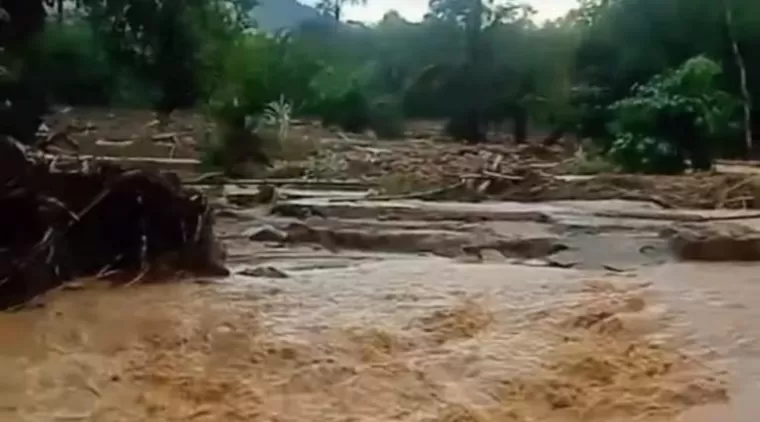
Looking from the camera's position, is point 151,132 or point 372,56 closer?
point 151,132

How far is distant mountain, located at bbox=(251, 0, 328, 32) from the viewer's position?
6695 millimetres

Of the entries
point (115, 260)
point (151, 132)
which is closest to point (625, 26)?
point (151, 132)

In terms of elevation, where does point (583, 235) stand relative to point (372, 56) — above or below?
below

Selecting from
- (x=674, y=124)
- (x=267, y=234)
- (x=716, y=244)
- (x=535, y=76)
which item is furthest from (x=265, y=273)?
(x=535, y=76)

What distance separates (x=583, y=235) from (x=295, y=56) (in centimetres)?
297

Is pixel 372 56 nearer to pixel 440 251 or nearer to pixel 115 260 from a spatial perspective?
pixel 440 251

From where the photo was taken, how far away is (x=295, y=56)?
22.1ft

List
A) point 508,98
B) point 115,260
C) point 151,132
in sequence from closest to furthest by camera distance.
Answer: point 115,260, point 151,132, point 508,98

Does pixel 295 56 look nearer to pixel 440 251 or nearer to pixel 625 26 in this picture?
pixel 625 26

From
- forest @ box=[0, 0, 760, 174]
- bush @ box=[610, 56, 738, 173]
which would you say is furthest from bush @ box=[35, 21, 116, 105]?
bush @ box=[610, 56, 738, 173]

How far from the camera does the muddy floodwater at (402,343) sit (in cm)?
201

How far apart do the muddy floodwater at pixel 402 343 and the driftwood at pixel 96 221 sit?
15 cm

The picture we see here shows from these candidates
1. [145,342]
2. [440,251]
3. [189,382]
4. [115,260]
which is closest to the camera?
[189,382]

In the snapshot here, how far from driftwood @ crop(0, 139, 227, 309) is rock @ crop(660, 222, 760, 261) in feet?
4.79
